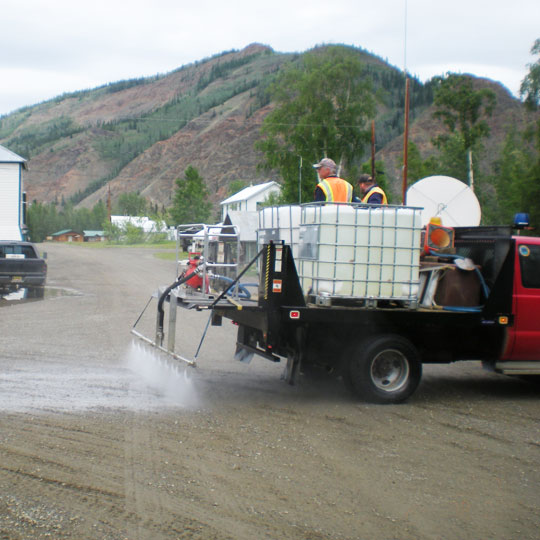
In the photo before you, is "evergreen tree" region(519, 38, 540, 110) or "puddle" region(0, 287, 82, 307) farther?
"evergreen tree" region(519, 38, 540, 110)

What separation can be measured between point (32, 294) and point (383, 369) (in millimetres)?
16292

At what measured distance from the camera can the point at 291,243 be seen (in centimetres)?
785

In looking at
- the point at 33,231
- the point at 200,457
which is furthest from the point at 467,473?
the point at 33,231

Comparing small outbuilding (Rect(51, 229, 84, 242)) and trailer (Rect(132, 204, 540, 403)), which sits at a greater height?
trailer (Rect(132, 204, 540, 403))

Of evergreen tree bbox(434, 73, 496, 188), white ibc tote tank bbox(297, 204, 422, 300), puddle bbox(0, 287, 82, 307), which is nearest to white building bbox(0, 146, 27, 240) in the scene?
puddle bbox(0, 287, 82, 307)

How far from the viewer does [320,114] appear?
166 feet

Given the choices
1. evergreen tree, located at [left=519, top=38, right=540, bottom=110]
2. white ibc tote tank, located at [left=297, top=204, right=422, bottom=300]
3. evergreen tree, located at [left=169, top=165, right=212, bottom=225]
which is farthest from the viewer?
evergreen tree, located at [left=169, top=165, right=212, bottom=225]

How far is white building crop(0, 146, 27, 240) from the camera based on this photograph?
44.9 meters

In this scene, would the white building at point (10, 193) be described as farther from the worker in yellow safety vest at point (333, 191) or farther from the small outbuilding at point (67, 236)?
the small outbuilding at point (67, 236)

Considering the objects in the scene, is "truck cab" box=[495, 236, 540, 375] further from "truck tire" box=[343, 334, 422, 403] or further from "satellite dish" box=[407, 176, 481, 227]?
"satellite dish" box=[407, 176, 481, 227]

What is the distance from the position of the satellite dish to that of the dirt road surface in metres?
2.22

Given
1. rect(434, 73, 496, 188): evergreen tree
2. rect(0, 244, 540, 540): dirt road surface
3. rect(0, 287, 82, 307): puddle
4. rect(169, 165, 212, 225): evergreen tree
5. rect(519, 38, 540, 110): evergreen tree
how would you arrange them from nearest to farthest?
rect(0, 244, 540, 540): dirt road surface, rect(0, 287, 82, 307): puddle, rect(519, 38, 540, 110): evergreen tree, rect(434, 73, 496, 188): evergreen tree, rect(169, 165, 212, 225): evergreen tree

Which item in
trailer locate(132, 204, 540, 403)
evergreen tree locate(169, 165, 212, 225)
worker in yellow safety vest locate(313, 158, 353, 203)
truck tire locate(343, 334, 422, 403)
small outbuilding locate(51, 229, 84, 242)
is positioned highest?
evergreen tree locate(169, 165, 212, 225)

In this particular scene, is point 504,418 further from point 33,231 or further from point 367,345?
point 33,231
